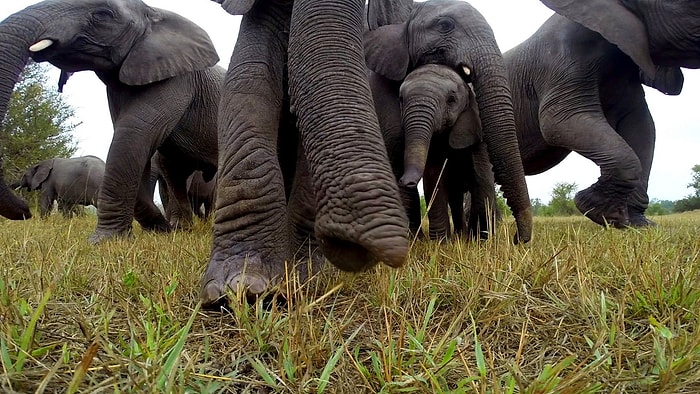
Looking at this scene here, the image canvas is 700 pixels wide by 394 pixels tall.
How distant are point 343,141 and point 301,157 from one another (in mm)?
920

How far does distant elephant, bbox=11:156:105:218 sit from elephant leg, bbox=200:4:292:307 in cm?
1043

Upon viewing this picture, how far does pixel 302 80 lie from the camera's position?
70.8 inches

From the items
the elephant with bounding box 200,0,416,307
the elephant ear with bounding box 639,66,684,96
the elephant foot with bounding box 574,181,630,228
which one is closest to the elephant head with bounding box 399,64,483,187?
the elephant foot with bounding box 574,181,630,228

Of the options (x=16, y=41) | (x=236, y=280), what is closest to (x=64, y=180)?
(x=16, y=41)

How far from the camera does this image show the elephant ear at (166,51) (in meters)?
4.63

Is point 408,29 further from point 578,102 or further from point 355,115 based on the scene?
point 355,115

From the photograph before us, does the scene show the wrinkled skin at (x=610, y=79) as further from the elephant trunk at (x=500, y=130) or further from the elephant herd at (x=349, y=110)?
the elephant trunk at (x=500, y=130)

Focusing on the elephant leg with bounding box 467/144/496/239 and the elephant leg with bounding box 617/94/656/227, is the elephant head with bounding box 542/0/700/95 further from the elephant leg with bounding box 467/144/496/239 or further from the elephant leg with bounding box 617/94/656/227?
the elephant leg with bounding box 467/144/496/239

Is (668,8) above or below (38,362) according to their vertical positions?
above

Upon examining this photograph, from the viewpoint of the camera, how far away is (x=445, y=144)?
4621mm

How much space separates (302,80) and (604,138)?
3.37 m

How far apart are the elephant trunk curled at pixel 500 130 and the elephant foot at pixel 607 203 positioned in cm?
121

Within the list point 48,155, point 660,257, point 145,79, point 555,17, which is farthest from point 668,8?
point 48,155

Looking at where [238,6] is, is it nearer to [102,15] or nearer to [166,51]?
[102,15]
